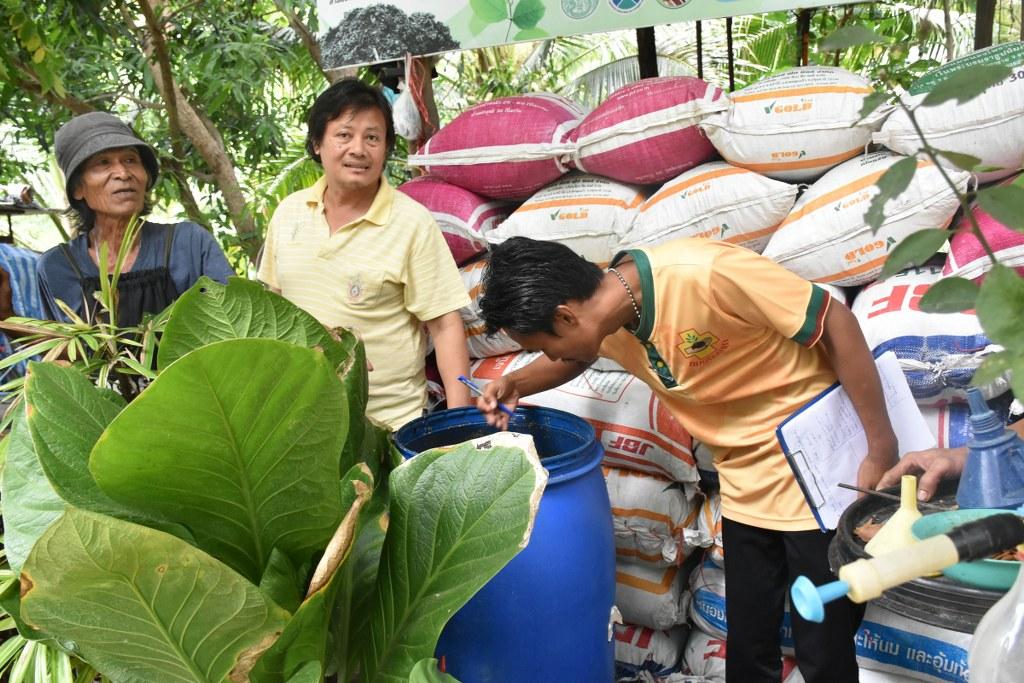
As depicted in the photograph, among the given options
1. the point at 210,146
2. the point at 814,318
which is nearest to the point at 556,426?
the point at 814,318

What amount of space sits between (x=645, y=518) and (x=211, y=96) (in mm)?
2646

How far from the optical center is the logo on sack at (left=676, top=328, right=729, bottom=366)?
1538 mm

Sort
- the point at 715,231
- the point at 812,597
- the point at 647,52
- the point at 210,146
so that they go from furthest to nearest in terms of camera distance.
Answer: the point at 210,146
the point at 647,52
the point at 715,231
the point at 812,597

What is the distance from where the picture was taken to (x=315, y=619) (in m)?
0.86

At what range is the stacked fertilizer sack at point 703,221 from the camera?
1.74m

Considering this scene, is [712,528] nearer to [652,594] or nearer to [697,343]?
[652,594]

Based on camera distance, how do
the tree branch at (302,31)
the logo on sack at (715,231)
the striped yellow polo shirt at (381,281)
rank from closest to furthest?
the striped yellow polo shirt at (381,281) < the logo on sack at (715,231) < the tree branch at (302,31)

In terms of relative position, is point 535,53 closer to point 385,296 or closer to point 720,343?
point 385,296

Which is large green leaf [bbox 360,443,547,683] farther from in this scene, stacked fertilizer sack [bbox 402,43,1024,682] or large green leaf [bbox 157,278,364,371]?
stacked fertilizer sack [bbox 402,43,1024,682]

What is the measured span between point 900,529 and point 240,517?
0.60 metres

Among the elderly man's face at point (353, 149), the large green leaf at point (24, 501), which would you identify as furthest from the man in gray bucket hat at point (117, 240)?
the large green leaf at point (24, 501)

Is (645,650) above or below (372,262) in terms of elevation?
below

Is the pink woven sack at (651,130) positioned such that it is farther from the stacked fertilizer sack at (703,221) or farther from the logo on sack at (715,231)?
the logo on sack at (715,231)

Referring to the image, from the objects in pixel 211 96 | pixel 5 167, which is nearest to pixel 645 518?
pixel 211 96
